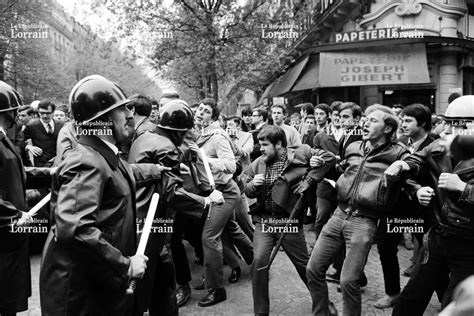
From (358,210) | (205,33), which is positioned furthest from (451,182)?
(205,33)

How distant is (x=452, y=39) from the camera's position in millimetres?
14188

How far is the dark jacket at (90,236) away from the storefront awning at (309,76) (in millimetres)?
12808

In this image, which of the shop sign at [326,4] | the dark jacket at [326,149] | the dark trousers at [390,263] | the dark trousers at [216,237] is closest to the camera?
the dark trousers at [390,263]

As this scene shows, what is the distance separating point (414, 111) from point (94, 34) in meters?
15.0

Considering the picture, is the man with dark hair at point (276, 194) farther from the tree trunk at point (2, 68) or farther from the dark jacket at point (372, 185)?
the tree trunk at point (2, 68)

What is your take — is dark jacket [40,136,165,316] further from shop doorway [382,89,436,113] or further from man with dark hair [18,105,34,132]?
shop doorway [382,89,436,113]

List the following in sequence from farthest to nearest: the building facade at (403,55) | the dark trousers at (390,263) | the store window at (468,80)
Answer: the store window at (468,80) → the building facade at (403,55) → the dark trousers at (390,263)

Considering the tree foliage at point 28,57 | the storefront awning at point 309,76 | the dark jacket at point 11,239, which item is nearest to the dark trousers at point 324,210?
the dark jacket at point 11,239

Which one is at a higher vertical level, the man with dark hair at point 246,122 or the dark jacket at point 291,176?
the man with dark hair at point 246,122

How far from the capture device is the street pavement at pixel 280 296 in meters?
5.03

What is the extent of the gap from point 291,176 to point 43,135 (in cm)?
480

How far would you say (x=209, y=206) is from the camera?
4.46m

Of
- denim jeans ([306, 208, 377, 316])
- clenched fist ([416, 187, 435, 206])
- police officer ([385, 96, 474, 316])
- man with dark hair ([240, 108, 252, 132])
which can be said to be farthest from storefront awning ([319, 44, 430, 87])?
clenched fist ([416, 187, 435, 206])

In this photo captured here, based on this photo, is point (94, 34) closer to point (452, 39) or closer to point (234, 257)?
point (452, 39)
